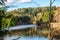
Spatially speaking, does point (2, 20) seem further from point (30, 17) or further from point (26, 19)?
point (26, 19)

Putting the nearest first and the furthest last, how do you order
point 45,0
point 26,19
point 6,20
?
point 6,20, point 45,0, point 26,19

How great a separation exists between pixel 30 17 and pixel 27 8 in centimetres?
28

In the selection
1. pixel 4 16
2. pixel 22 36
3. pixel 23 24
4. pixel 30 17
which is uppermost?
pixel 4 16

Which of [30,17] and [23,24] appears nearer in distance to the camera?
[30,17]

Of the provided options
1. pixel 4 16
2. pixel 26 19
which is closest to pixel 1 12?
pixel 4 16

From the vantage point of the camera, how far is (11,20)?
1.31 meters

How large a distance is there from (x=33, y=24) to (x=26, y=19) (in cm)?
13

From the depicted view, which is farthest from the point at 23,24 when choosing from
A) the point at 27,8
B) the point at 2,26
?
the point at 2,26

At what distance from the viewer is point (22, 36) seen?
96.3 inches

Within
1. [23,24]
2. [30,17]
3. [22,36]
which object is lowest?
[22,36]

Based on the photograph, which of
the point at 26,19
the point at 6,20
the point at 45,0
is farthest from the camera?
the point at 26,19

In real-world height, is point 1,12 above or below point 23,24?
above

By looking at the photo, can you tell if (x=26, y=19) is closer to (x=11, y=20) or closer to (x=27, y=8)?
(x=27, y=8)

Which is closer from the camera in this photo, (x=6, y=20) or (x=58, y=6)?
(x=6, y=20)
